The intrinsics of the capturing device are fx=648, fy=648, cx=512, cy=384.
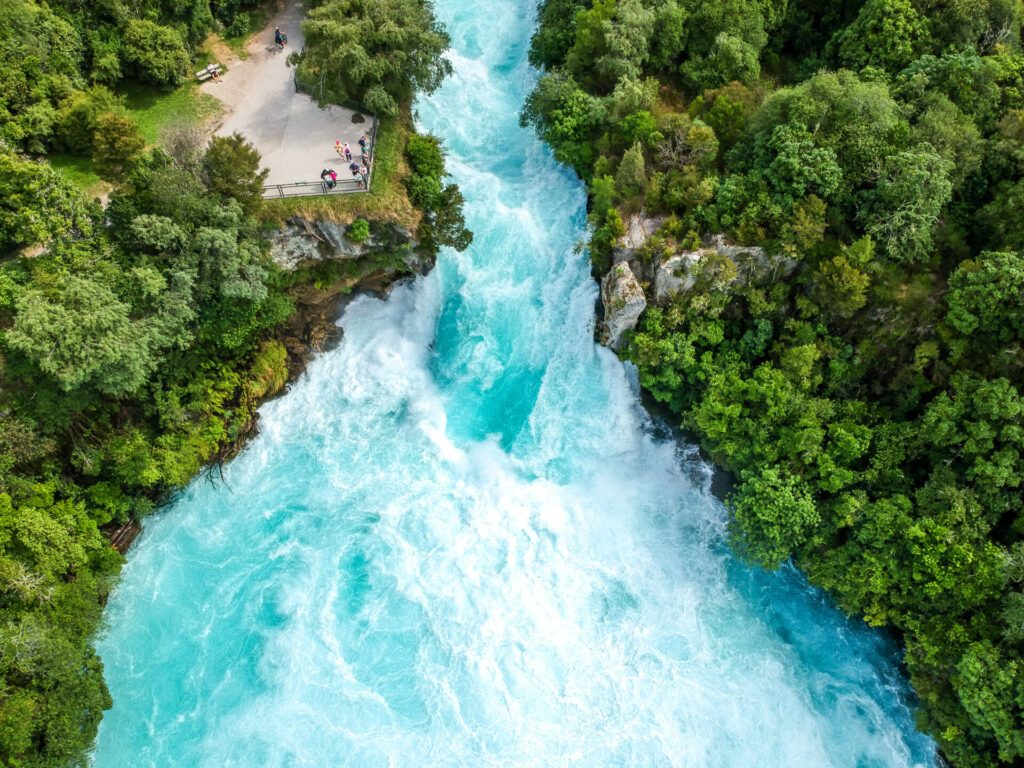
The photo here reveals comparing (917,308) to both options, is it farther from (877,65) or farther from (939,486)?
(877,65)

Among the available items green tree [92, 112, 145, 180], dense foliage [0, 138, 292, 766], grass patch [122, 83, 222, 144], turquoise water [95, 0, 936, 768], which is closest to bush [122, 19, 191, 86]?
grass patch [122, 83, 222, 144]

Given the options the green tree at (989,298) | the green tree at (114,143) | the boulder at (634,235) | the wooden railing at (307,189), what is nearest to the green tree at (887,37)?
the green tree at (989,298)

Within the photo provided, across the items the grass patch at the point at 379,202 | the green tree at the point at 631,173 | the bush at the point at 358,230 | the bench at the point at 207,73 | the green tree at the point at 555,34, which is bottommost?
the bush at the point at 358,230

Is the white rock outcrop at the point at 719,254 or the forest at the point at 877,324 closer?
the forest at the point at 877,324

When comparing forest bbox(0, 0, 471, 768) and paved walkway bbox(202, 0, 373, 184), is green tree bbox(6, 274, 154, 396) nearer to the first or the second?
forest bbox(0, 0, 471, 768)

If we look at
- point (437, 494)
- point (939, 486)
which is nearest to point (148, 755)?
point (437, 494)

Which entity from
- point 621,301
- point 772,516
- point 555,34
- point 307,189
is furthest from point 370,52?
point 772,516

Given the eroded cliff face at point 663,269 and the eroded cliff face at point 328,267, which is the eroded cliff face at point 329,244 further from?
the eroded cliff face at point 663,269
